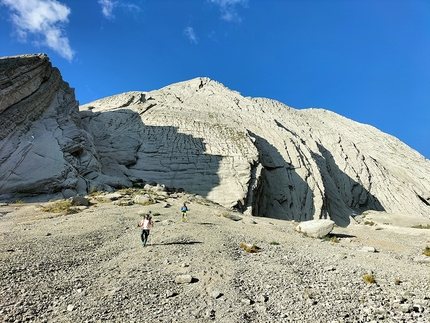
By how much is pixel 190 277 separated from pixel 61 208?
50.8 feet

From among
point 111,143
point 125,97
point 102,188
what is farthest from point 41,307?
point 125,97

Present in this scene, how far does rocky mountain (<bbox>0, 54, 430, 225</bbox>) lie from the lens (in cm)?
3047

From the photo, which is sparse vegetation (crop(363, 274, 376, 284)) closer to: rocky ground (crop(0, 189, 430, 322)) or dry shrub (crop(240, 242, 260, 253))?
rocky ground (crop(0, 189, 430, 322))

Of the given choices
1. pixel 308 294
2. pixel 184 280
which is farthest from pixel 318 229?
pixel 184 280

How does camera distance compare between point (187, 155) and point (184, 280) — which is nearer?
point (184, 280)

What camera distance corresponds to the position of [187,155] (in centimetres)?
4172

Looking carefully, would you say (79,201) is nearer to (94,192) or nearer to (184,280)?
(94,192)

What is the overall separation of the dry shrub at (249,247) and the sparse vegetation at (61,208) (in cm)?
1271

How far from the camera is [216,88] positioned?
239 ft

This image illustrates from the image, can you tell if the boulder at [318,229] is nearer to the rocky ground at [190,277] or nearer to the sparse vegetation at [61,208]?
the rocky ground at [190,277]

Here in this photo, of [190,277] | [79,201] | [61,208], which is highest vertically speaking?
[79,201]

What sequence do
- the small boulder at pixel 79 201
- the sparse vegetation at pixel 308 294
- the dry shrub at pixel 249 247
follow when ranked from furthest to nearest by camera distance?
the small boulder at pixel 79 201 → the dry shrub at pixel 249 247 → the sparse vegetation at pixel 308 294

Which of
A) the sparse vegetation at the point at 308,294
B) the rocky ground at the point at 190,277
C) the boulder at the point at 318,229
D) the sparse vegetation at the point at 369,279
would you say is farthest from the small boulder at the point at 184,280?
the boulder at the point at 318,229

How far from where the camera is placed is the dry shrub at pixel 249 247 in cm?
1499
